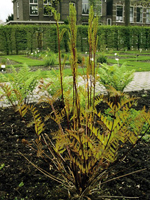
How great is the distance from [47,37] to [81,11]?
53.1ft

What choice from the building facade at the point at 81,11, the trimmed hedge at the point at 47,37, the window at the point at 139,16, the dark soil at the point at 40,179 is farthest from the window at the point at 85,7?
the dark soil at the point at 40,179

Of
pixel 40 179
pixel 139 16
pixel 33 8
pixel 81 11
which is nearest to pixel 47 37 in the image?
pixel 33 8

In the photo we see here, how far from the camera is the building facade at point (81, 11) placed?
1190 inches

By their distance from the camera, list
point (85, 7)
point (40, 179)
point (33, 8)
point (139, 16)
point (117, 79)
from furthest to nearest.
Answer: point (139, 16) → point (85, 7) → point (33, 8) → point (117, 79) → point (40, 179)

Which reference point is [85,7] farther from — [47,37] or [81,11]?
[47,37]

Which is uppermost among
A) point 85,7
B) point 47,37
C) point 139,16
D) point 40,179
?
point 85,7

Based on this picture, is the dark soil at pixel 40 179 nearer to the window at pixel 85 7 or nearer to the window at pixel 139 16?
the window at pixel 85 7

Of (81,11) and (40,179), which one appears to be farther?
(81,11)

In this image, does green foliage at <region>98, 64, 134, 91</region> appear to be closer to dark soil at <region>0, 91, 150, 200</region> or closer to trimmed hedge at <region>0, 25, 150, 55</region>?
dark soil at <region>0, 91, 150, 200</region>

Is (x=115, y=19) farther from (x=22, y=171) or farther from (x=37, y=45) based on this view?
(x=22, y=171)

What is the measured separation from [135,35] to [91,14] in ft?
68.4

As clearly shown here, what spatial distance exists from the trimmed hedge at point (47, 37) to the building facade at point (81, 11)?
7.30 meters

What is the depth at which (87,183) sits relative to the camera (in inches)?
70.6

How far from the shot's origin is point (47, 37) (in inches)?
712
